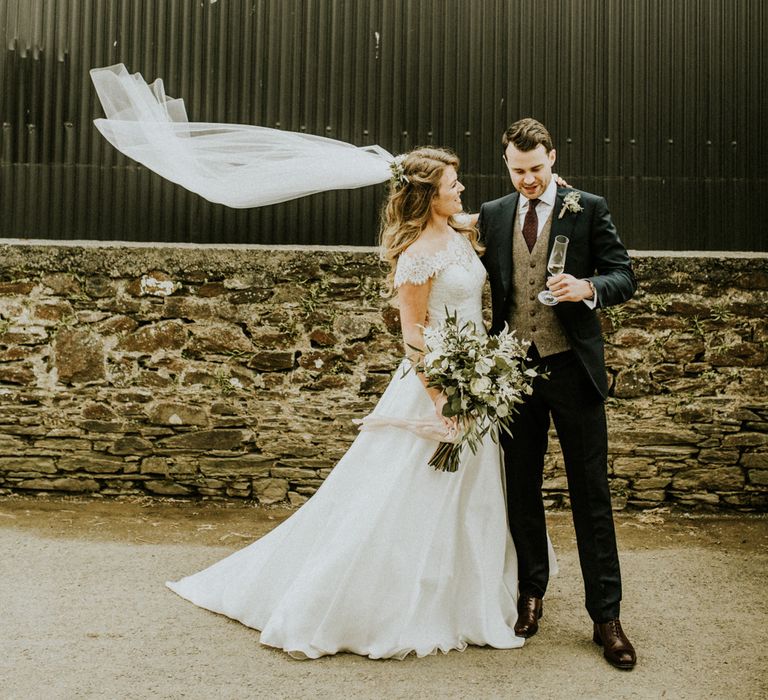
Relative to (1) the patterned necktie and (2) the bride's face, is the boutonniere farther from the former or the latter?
(2) the bride's face

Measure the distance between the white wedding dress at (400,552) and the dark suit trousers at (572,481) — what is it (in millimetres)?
96

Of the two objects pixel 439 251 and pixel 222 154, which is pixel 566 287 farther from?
pixel 222 154

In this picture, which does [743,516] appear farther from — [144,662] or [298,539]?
[144,662]

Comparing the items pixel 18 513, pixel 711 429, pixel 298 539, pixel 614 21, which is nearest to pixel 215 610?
pixel 298 539

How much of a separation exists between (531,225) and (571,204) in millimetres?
203

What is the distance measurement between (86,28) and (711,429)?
17.9 feet

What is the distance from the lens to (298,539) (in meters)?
3.64

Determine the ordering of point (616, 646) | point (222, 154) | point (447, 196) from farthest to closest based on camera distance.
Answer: point (222, 154) → point (447, 196) → point (616, 646)

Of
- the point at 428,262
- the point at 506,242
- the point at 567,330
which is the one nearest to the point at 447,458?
the point at 567,330

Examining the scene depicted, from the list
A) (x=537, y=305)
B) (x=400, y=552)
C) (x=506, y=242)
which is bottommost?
(x=400, y=552)

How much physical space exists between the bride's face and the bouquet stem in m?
1.10

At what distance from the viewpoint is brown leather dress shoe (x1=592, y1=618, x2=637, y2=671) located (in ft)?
10.4

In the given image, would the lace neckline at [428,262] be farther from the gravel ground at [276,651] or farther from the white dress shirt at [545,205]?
the gravel ground at [276,651]

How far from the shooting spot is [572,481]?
344 cm
